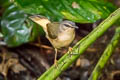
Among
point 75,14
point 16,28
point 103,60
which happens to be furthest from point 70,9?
point 16,28

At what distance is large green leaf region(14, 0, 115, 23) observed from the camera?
4.36 feet

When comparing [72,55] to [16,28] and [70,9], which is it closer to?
[70,9]

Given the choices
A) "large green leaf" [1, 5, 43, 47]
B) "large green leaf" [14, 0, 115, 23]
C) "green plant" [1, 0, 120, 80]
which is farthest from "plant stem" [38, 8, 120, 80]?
"large green leaf" [1, 5, 43, 47]

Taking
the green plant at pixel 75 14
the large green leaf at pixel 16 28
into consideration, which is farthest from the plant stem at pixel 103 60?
the large green leaf at pixel 16 28

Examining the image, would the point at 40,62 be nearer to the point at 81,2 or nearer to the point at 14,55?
the point at 14,55

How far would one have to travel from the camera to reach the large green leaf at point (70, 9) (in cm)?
133

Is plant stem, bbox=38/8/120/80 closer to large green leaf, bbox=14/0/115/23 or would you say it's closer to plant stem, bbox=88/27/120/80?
large green leaf, bbox=14/0/115/23

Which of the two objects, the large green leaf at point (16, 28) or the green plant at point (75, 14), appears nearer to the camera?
the green plant at point (75, 14)

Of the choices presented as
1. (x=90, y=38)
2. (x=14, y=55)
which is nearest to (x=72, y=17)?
(x=90, y=38)

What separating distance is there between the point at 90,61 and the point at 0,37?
0.87 metres

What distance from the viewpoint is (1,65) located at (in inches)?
93.8

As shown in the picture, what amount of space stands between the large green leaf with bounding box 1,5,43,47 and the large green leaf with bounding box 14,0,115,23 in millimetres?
877

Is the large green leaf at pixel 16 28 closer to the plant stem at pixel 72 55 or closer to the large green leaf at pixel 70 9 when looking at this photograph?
the large green leaf at pixel 70 9

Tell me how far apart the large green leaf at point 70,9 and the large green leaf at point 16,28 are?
2.88 ft
